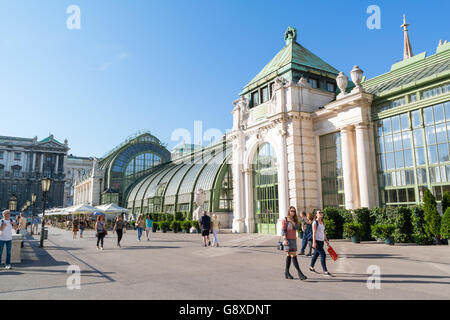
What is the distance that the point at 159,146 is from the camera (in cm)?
6438

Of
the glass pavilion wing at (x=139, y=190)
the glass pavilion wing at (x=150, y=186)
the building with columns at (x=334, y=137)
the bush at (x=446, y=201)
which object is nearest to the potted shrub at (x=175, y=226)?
the building with columns at (x=334, y=137)

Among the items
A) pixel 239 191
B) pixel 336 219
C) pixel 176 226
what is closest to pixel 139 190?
pixel 176 226

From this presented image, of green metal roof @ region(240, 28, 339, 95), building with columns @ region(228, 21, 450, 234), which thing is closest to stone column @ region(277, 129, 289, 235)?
building with columns @ region(228, 21, 450, 234)

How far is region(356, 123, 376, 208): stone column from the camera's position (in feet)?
64.7

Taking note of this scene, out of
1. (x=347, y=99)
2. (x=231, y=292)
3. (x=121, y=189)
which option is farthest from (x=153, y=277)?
(x=121, y=189)

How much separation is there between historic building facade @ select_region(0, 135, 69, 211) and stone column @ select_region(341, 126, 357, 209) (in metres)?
99.5

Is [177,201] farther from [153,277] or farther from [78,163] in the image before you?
[78,163]

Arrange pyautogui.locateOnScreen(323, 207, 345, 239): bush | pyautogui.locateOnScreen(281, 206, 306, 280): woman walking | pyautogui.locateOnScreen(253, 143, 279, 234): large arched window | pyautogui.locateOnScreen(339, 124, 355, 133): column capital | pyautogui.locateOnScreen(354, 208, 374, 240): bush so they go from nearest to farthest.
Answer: pyautogui.locateOnScreen(281, 206, 306, 280): woman walking < pyautogui.locateOnScreen(354, 208, 374, 240): bush < pyautogui.locateOnScreen(323, 207, 345, 239): bush < pyautogui.locateOnScreen(339, 124, 355, 133): column capital < pyautogui.locateOnScreen(253, 143, 279, 234): large arched window

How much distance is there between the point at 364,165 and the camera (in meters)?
20.0

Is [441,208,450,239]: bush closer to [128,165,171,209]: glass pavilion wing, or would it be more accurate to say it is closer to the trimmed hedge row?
the trimmed hedge row

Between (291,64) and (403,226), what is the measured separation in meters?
15.0

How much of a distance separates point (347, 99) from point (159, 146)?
48.2 meters

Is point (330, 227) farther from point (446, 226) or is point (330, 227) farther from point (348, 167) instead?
point (446, 226)

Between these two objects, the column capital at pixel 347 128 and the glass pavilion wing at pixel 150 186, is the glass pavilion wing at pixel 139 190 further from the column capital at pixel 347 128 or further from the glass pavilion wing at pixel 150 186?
the column capital at pixel 347 128
